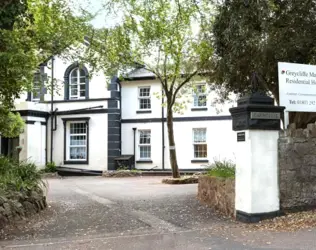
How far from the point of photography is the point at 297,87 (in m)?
9.77

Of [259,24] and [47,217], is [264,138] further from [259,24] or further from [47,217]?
[47,217]

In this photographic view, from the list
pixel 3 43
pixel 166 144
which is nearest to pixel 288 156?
pixel 3 43

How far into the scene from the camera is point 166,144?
1063 inches

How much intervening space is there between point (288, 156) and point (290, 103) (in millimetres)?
1322

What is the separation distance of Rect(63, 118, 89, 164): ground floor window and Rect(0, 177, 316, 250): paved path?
15641 millimetres

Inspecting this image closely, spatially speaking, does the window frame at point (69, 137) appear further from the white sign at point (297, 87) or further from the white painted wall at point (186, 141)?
the white sign at point (297, 87)

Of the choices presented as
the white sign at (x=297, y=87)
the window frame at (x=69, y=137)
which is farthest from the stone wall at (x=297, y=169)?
the window frame at (x=69, y=137)

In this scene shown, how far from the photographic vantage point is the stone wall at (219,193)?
973cm

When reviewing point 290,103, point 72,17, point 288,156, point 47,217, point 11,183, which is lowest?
point 47,217

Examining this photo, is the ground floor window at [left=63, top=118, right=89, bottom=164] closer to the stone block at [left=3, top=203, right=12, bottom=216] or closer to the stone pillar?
the stone block at [left=3, top=203, right=12, bottom=216]

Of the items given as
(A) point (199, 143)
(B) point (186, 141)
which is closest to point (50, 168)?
(B) point (186, 141)

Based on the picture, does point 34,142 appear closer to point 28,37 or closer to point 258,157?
point 28,37

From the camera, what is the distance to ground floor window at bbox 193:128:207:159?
87.5 ft

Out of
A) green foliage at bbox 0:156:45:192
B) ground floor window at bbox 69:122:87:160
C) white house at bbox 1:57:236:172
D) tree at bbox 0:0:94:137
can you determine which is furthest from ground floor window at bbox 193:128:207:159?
green foliage at bbox 0:156:45:192
